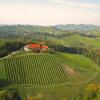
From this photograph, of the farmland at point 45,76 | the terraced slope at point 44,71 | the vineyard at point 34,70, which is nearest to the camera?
the farmland at point 45,76

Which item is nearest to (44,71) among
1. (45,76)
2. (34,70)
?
(45,76)

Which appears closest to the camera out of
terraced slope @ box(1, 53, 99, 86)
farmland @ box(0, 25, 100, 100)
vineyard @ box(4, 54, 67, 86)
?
farmland @ box(0, 25, 100, 100)

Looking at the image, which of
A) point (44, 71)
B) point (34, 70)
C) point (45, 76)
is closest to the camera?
point (45, 76)

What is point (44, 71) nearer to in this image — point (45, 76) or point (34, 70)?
point (45, 76)

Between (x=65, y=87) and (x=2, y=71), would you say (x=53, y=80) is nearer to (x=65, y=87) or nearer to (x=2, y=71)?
(x=65, y=87)

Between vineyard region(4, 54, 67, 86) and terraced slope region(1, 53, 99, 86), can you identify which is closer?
vineyard region(4, 54, 67, 86)

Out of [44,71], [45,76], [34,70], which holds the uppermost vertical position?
[34,70]

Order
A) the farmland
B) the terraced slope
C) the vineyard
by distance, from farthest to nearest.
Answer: the terraced slope < the vineyard < the farmland

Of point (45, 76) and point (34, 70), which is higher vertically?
point (34, 70)

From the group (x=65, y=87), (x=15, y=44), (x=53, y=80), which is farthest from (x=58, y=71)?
(x=15, y=44)
